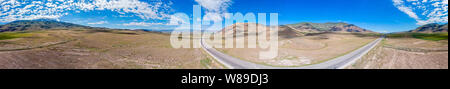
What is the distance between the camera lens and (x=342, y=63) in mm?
16875

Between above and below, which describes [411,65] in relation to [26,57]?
below

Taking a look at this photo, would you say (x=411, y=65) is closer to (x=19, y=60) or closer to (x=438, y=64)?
(x=438, y=64)

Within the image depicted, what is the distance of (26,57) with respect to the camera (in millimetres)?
18484

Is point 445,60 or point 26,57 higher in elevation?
point 26,57
